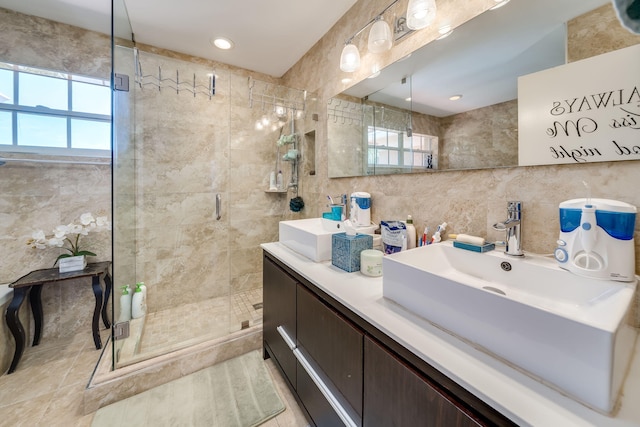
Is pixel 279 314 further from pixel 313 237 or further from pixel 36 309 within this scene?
pixel 36 309

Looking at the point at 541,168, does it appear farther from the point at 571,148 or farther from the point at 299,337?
the point at 299,337

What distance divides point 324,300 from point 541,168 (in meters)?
0.91

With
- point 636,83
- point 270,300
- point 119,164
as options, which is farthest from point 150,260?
point 636,83

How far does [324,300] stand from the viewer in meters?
0.94

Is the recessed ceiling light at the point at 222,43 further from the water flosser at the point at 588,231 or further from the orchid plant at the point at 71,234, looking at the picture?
the water flosser at the point at 588,231

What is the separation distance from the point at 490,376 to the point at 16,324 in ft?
8.60

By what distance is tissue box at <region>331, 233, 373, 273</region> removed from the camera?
41.7 inches

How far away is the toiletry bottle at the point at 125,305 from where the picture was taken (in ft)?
5.57

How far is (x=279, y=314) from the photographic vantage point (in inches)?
53.2

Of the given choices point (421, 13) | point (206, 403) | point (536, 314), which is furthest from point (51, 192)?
point (536, 314)

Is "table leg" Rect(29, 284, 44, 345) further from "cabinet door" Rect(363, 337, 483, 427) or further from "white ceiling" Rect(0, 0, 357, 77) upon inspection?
"cabinet door" Rect(363, 337, 483, 427)

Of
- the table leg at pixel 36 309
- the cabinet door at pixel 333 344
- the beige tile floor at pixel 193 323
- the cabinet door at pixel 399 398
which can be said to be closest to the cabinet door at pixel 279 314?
the cabinet door at pixel 333 344

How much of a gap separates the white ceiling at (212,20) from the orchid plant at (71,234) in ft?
4.93

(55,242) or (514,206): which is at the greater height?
(514,206)
